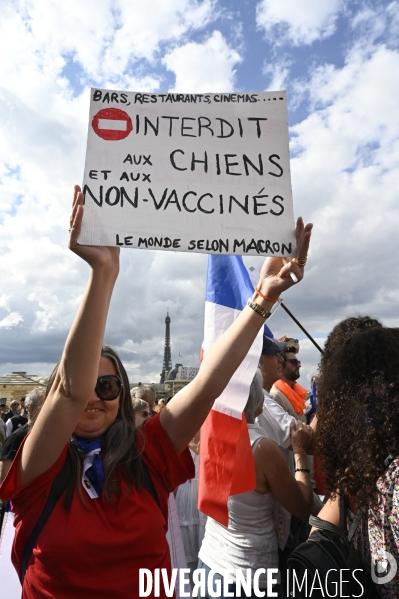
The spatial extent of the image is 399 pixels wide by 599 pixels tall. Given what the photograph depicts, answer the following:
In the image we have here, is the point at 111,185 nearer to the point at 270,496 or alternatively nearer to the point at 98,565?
the point at 98,565

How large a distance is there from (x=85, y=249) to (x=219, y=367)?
746mm

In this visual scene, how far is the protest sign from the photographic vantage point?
2066 millimetres

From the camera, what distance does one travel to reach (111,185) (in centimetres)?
210

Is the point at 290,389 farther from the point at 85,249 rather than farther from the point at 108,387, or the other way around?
the point at 85,249

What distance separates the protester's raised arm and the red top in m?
0.32

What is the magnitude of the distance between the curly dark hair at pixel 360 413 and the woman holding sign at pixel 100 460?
0.42 metres

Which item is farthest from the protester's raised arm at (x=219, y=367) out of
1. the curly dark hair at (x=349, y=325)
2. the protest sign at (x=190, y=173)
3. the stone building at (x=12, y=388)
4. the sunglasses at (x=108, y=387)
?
the stone building at (x=12, y=388)

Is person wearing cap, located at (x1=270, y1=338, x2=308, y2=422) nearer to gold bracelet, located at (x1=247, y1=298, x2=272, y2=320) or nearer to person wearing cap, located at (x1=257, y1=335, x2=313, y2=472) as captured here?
person wearing cap, located at (x1=257, y1=335, x2=313, y2=472)

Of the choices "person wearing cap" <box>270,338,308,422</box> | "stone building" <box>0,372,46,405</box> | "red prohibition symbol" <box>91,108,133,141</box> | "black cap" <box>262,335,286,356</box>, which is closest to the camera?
"red prohibition symbol" <box>91,108,133,141</box>

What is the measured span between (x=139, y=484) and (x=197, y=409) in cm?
38

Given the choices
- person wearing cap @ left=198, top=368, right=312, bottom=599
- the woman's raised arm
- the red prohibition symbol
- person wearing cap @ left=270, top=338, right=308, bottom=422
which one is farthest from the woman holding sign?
person wearing cap @ left=270, top=338, right=308, bottom=422

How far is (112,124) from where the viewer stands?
225 cm

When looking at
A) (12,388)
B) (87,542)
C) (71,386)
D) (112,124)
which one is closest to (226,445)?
(87,542)

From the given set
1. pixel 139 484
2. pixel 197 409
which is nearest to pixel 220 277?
pixel 197 409
